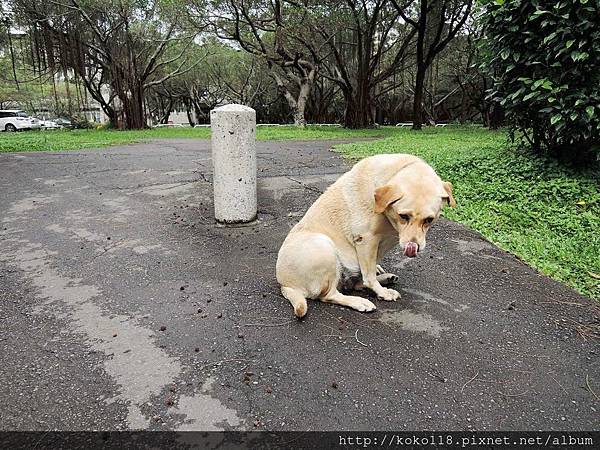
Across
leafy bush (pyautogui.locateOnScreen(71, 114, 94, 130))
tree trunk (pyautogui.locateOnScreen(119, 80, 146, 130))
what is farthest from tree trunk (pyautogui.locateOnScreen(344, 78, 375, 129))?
leafy bush (pyautogui.locateOnScreen(71, 114, 94, 130))

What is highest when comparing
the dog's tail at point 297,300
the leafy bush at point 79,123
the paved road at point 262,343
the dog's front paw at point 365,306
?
the leafy bush at point 79,123

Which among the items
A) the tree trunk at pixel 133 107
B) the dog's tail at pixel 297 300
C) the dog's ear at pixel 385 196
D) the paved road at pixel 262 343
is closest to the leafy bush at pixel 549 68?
the paved road at pixel 262 343

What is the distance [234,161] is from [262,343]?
9.83ft

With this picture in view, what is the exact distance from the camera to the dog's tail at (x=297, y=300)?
2.96 meters

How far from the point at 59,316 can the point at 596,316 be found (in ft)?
13.2

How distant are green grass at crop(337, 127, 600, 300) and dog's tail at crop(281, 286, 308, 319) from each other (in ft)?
7.92

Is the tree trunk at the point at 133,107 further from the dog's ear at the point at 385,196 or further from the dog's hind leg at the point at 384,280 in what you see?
the dog's ear at the point at 385,196

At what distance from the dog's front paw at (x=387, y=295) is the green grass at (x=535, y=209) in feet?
5.34

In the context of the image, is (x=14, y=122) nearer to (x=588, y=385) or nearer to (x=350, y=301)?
(x=350, y=301)

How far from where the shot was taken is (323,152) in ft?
41.5

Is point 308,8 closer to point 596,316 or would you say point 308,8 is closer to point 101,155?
point 101,155

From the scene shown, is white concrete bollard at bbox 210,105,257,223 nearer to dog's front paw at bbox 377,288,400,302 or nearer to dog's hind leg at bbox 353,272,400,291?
dog's hind leg at bbox 353,272,400,291

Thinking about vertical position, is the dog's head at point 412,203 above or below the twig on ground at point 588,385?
above

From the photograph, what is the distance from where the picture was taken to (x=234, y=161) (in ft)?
17.4
